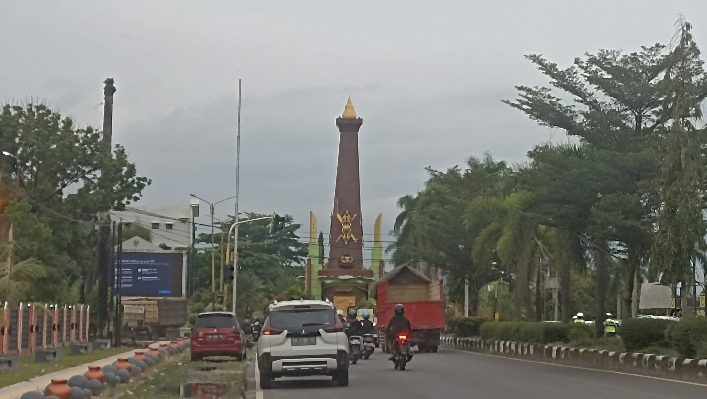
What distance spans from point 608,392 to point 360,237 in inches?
3050

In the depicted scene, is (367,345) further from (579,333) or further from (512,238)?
(512,238)

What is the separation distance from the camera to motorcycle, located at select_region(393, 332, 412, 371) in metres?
28.2

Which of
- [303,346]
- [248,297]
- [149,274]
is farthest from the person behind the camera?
[248,297]

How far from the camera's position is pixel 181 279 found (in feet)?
204

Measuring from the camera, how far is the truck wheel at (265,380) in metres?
22.3

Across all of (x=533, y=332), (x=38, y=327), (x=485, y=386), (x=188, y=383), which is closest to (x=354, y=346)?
(x=533, y=332)

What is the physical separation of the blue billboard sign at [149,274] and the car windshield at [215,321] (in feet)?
88.8

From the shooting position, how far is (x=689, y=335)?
81.3 feet

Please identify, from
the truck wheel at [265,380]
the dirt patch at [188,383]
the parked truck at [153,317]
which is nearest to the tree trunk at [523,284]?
the parked truck at [153,317]

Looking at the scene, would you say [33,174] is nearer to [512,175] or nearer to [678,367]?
[512,175]

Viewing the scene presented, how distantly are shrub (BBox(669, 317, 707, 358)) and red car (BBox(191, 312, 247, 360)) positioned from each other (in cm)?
1415

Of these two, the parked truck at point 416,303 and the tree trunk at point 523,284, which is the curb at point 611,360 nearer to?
the parked truck at point 416,303

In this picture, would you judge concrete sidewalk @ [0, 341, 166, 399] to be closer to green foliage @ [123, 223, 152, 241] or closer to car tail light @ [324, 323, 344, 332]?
car tail light @ [324, 323, 344, 332]

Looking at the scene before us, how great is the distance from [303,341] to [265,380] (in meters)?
1.11
